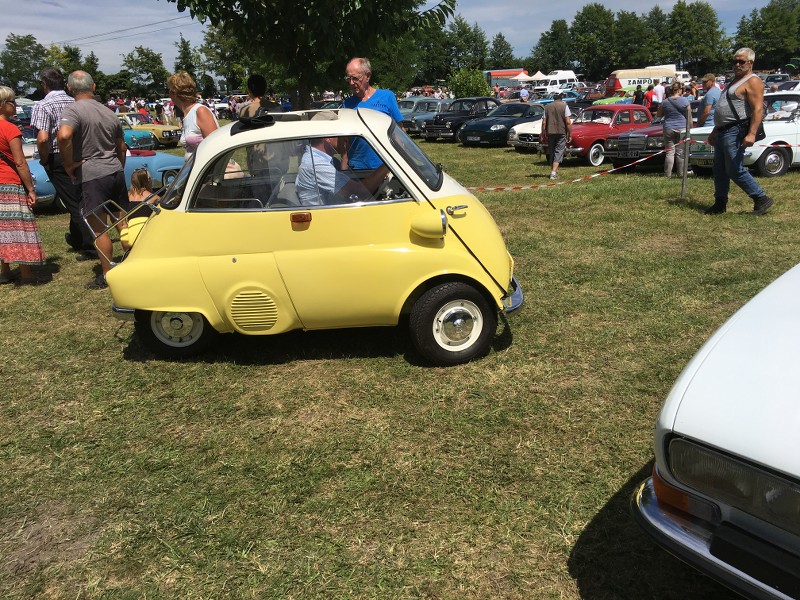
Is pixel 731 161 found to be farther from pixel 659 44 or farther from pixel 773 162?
pixel 659 44

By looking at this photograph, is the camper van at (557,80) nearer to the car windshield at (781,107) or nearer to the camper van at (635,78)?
the camper van at (635,78)

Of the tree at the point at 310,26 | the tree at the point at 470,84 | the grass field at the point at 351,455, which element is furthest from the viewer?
the tree at the point at 470,84

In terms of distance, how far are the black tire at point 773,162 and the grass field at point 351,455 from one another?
19.4 ft

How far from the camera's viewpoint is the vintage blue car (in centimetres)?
978

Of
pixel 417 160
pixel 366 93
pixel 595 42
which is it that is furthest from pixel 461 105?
pixel 595 42

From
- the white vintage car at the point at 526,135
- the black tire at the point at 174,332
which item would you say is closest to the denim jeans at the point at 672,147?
the white vintage car at the point at 526,135

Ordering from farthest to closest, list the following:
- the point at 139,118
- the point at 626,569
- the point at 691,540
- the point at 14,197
→ the point at 139,118 < the point at 14,197 < the point at 626,569 < the point at 691,540

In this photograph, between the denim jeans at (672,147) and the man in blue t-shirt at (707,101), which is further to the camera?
the denim jeans at (672,147)

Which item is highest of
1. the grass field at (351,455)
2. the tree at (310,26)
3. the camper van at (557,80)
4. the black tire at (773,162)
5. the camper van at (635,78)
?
the camper van at (557,80)

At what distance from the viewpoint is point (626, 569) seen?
2389mm

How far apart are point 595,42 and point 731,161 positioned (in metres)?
110

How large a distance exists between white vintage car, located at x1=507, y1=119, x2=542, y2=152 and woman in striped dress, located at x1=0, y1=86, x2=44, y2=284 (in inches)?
519

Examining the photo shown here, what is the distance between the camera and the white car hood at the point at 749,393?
1704 millimetres

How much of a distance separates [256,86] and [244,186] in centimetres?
345
